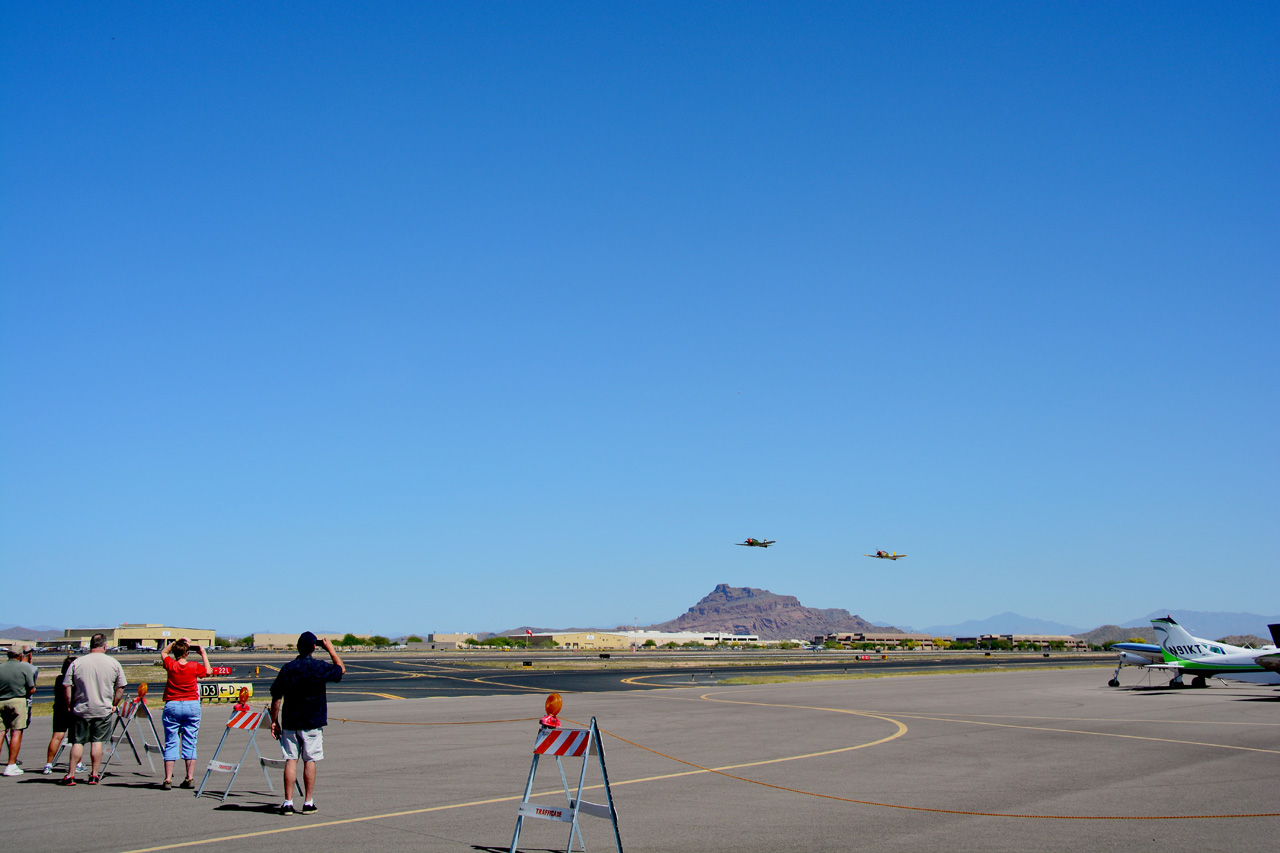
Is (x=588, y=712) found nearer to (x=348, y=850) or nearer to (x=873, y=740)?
(x=873, y=740)

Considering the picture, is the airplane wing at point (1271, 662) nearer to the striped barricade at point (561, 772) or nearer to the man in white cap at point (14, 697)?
the striped barricade at point (561, 772)

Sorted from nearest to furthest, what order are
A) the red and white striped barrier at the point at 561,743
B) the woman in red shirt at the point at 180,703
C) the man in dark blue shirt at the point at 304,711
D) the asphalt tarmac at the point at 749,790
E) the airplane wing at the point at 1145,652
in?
the red and white striped barrier at the point at 561,743 → the asphalt tarmac at the point at 749,790 → the man in dark blue shirt at the point at 304,711 → the woman in red shirt at the point at 180,703 → the airplane wing at the point at 1145,652

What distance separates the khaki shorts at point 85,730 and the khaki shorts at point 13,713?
1662 mm

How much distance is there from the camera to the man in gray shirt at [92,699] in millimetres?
14742

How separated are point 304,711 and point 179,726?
11.9 ft

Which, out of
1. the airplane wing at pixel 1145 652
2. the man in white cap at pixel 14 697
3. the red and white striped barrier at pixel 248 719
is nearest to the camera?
the red and white striped barrier at pixel 248 719

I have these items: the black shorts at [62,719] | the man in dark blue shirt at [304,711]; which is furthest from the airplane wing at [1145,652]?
the black shorts at [62,719]

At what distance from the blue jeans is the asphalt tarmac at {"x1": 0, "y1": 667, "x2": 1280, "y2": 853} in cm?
63

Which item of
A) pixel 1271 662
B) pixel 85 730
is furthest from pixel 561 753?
pixel 1271 662

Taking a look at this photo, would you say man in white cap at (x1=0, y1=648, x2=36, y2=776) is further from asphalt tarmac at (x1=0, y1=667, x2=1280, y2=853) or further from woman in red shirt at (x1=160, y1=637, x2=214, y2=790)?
woman in red shirt at (x1=160, y1=637, x2=214, y2=790)

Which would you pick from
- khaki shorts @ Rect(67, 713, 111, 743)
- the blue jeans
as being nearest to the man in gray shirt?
khaki shorts @ Rect(67, 713, 111, 743)

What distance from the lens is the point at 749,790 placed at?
1506 centimetres

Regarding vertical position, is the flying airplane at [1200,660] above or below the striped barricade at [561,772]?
below

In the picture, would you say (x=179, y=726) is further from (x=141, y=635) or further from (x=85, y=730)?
(x=141, y=635)
